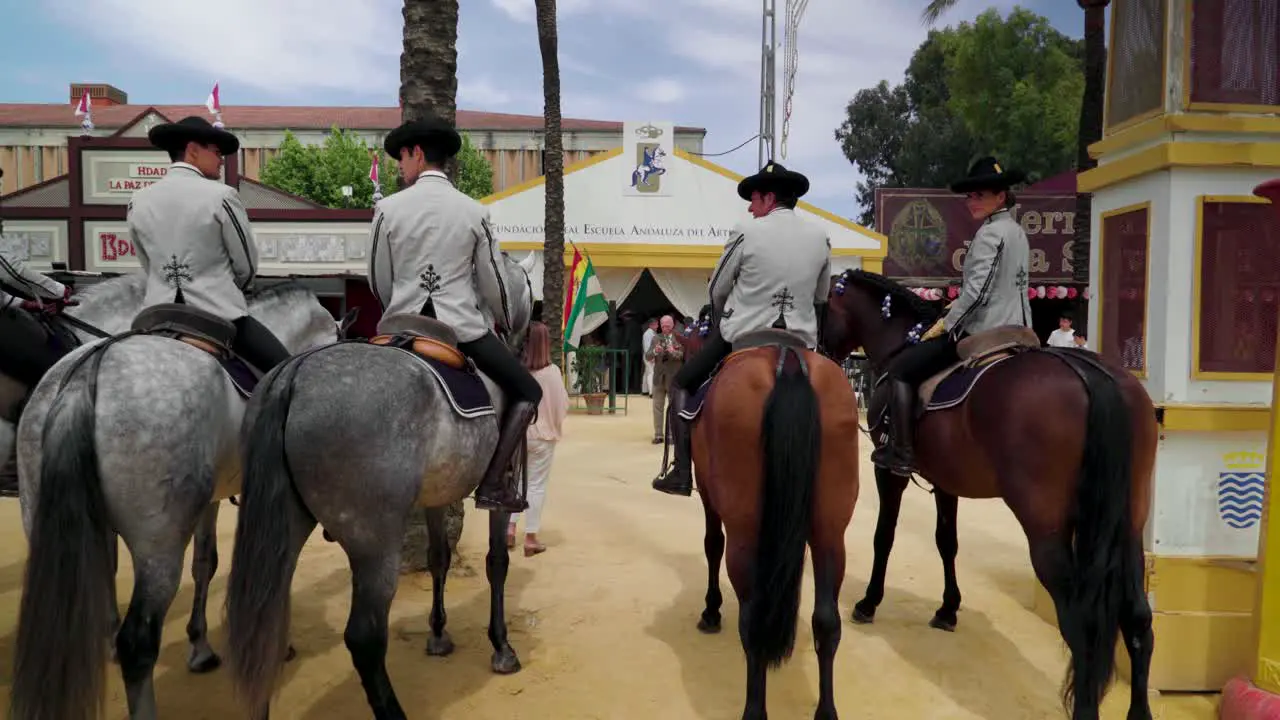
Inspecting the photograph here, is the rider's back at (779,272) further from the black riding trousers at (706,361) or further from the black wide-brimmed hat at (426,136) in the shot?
the black wide-brimmed hat at (426,136)

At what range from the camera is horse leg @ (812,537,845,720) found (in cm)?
404

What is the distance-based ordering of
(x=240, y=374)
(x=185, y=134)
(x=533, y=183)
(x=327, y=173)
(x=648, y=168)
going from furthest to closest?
1. (x=327, y=173)
2. (x=648, y=168)
3. (x=533, y=183)
4. (x=185, y=134)
5. (x=240, y=374)

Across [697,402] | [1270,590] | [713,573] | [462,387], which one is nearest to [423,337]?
[462,387]

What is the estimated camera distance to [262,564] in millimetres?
3320

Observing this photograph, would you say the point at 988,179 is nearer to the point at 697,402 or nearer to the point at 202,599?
the point at 697,402

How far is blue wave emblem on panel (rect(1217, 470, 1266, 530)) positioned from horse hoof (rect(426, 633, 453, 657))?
459cm

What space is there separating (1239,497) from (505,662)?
4.33 meters

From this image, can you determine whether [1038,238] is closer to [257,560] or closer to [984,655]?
[984,655]

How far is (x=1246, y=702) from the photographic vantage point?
4.04m

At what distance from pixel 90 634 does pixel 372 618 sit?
1082 millimetres

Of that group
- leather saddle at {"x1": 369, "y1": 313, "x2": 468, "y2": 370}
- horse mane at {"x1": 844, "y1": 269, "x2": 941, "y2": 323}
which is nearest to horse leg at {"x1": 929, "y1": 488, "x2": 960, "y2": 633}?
horse mane at {"x1": 844, "y1": 269, "x2": 941, "y2": 323}

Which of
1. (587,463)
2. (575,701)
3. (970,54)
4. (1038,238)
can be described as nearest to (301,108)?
(970,54)

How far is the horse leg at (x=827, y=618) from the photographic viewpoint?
4.04 metres

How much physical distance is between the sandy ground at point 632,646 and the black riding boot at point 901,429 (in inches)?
46.1
